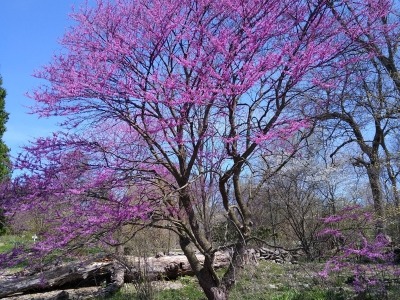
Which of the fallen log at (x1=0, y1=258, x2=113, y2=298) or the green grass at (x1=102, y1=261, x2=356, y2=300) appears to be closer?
the green grass at (x1=102, y1=261, x2=356, y2=300)

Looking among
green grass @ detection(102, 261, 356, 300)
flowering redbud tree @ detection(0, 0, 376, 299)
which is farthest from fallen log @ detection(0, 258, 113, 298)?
flowering redbud tree @ detection(0, 0, 376, 299)

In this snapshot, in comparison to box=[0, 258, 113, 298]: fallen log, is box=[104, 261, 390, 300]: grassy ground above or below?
below

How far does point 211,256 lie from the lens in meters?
5.98

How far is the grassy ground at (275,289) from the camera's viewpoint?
7.02 meters

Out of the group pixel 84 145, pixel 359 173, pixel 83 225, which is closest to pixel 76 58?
pixel 84 145

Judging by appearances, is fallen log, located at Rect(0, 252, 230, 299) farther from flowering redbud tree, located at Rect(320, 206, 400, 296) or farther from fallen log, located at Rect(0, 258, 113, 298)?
flowering redbud tree, located at Rect(320, 206, 400, 296)

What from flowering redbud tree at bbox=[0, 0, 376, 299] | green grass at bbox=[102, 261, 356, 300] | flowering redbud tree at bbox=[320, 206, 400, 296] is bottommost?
green grass at bbox=[102, 261, 356, 300]

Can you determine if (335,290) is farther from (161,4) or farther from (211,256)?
(161,4)

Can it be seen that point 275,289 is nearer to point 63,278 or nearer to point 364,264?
point 364,264

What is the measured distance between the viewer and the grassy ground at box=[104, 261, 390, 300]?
7.02 meters

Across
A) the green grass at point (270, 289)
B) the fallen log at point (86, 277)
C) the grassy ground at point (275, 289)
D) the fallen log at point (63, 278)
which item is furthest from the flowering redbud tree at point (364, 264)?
the fallen log at point (63, 278)

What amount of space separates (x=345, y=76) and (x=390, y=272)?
3.34m

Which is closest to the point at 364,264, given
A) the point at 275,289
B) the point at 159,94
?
the point at 275,289

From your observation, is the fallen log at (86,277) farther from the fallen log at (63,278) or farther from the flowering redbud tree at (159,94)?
the flowering redbud tree at (159,94)
